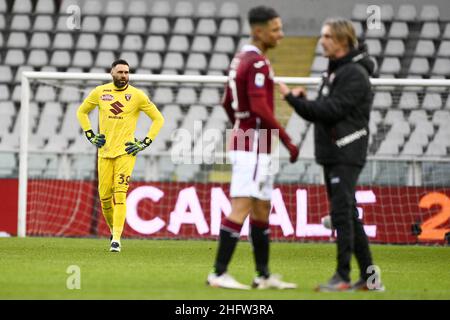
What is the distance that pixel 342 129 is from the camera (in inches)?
293

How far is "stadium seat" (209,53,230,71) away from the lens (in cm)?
2278

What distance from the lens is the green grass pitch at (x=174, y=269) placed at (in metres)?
7.19

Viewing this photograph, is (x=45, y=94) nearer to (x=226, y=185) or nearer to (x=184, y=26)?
(x=184, y=26)

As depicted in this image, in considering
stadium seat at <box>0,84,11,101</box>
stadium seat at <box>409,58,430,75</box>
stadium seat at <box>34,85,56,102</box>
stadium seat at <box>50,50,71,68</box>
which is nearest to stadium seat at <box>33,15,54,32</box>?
stadium seat at <box>50,50,71,68</box>

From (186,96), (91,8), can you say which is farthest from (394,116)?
(91,8)

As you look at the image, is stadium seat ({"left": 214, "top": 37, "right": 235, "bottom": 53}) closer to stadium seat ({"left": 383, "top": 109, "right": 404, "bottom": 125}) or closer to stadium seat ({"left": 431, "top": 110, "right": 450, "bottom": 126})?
stadium seat ({"left": 383, "top": 109, "right": 404, "bottom": 125})

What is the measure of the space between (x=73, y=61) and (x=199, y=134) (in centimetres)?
533

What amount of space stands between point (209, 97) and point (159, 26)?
4.46 metres

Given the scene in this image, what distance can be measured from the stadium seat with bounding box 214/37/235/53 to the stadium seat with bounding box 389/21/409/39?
351cm

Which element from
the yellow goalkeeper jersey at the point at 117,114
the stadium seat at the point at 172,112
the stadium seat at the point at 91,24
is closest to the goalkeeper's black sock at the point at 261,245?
the yellow goalkeeper jersey at the point at 117,114

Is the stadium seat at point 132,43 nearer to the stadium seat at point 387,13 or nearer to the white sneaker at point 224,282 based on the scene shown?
the stadium seat at point 387,13

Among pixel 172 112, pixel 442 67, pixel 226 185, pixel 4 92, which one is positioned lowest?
pixel 226 185

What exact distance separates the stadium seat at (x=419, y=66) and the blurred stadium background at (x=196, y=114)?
2cm

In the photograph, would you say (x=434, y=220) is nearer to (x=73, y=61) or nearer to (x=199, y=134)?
(x=199, y=134)
